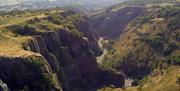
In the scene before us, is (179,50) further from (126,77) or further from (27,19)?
(27,19)

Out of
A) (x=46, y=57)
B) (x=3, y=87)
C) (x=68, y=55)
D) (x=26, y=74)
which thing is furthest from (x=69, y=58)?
(x=3, y=87)

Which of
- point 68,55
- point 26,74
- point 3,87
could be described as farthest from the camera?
point 68,55

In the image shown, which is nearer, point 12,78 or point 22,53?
point 12,78

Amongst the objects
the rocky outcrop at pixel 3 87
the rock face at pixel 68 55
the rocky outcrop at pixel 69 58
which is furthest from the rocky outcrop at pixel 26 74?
the rocky outcrop at pixel 69 58

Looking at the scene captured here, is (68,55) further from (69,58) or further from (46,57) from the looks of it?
(46,57)

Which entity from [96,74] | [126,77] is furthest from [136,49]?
[96,74]

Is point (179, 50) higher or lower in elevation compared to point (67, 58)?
lower

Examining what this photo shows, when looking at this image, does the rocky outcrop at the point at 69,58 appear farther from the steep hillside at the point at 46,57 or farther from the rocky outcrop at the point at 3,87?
the rocky outcrop at the point at 3,87

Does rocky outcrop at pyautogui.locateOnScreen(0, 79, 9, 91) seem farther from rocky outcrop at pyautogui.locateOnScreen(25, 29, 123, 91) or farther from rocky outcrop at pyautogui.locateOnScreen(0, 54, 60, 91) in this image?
rocky outcrop at pyautogui.locateOnScreen(25, 29, 123, 91)

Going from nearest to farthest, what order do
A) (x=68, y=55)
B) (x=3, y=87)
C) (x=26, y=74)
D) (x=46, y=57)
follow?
1. (x=3, y=87)
2. (x=26, y=74)
3. (x=46, y=57)
4. (x=68, y=55)

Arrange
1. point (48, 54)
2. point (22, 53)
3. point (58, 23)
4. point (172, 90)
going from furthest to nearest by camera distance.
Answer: point (58, 23)
point (48, 54)
point (172, 90)
point (22, 53)
